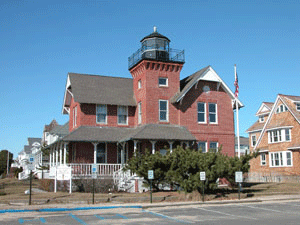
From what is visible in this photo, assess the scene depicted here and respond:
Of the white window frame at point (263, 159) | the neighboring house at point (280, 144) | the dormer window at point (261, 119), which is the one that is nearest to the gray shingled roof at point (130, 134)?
the neighboring house at point (280, 144)

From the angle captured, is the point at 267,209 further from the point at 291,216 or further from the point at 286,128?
the point at 286,128

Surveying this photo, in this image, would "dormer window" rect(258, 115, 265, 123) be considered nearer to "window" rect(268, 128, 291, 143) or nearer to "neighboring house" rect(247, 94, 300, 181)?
"neighboring house" rect(247, 94, 300, 181)

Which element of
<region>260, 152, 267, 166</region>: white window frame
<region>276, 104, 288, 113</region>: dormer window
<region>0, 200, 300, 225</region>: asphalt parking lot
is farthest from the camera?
<region>260, 152, 267, 166</region>: white window frame

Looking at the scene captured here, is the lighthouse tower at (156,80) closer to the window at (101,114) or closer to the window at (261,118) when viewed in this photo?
the window at (101,114)

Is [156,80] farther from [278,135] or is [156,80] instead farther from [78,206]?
[278,135]

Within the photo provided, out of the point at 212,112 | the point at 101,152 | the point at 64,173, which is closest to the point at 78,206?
the point at 64,173

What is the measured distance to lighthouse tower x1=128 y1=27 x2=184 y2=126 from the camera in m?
29.1

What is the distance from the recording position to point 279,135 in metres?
43.0

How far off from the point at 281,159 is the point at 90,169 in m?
25.1

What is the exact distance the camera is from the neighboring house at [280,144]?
40.0 metres

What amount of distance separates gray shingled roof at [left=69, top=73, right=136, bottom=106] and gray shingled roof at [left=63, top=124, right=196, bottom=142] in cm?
235

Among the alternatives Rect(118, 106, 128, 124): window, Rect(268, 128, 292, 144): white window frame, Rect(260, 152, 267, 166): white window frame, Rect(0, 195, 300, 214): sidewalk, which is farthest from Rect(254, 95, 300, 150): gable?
Rect(0, 195, 300, 214): sidewalk

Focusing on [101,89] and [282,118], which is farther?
[282,118]

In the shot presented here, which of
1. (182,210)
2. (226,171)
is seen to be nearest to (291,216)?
(182,210)
